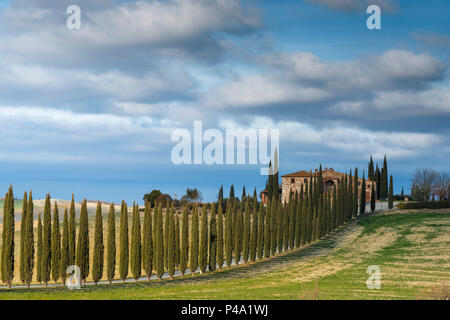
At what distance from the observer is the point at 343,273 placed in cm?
3581

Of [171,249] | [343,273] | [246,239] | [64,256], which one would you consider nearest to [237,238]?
[246,239]

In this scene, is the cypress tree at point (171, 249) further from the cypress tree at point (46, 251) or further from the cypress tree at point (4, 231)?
the cypress tree at point (4, 231)

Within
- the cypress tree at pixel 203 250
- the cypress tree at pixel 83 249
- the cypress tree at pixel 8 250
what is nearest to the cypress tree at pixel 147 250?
the cypress tree at pixel 83 249

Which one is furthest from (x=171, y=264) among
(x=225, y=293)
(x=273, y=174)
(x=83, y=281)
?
(x=273, y=174)

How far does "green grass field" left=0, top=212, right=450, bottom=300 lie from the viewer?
24359 millimetres

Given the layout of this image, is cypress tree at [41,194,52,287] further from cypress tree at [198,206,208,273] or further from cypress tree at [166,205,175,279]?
cypress tree at [198,206,208,273]

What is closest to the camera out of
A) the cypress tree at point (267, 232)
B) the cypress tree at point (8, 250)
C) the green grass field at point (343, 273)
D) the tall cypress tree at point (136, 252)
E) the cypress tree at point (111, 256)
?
the green grass field at point (343, 273)

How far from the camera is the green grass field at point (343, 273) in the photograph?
24359 millimetres

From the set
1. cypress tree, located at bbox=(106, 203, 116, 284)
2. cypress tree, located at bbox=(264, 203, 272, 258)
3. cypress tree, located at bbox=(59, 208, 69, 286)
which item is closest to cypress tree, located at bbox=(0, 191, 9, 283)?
cypress tree, located at bbox=(59, 208, 69, 286)

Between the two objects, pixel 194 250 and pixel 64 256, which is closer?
pixel 64 256

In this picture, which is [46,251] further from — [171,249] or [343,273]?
[343,273]

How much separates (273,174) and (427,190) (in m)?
41.8
